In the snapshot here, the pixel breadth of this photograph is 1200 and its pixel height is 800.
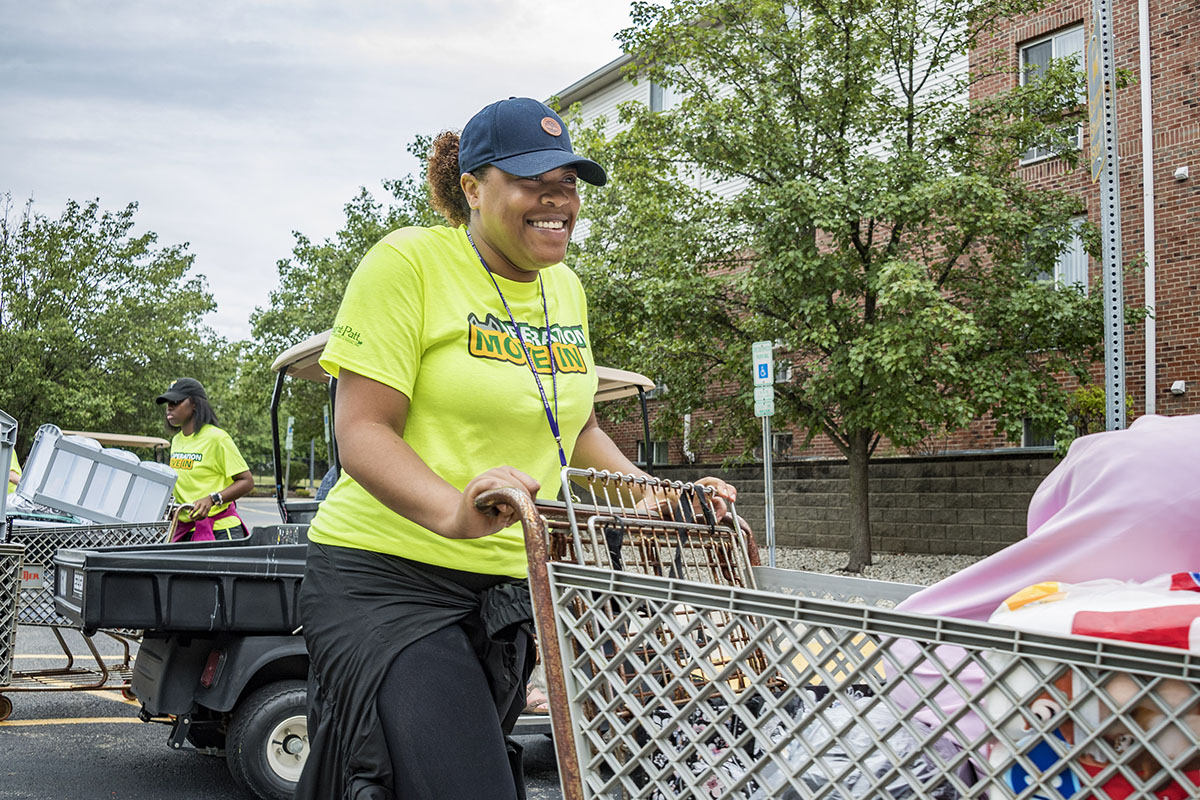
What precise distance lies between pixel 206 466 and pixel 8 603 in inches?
72.7

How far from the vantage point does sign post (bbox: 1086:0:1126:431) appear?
19.2 ft

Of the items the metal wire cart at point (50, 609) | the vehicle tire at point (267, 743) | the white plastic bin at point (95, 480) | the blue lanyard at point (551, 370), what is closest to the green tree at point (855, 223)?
the white plastic bin at point (95, 480)

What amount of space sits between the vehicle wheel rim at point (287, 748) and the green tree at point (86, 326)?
94.1 ft

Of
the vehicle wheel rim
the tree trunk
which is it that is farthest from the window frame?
the vehicle wheel rim

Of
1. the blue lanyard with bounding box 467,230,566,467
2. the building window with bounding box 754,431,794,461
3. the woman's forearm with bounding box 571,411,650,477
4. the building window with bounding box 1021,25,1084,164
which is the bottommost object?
the building window with bounding box 754,431,794,461

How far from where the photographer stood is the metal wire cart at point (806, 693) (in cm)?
129

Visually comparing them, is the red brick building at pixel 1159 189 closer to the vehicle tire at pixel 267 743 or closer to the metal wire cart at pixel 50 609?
the metal wire cart at pixel 50 609

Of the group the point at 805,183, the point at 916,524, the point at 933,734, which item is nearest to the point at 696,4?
the point at 805,183

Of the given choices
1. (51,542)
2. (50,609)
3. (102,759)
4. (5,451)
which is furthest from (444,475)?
(51,542)

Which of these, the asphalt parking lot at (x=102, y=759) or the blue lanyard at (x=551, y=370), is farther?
the asphalt parking lot at (x=102, y=759)

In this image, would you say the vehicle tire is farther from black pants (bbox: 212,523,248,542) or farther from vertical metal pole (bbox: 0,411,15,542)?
black pants (bbox: 212,523,248,542)

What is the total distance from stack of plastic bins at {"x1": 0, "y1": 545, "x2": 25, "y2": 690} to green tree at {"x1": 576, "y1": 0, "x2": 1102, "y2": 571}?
30.2ft

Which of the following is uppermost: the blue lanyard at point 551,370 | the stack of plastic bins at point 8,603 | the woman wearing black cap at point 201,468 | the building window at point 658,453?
the blue lanyard at point 551,370

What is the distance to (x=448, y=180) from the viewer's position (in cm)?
250
